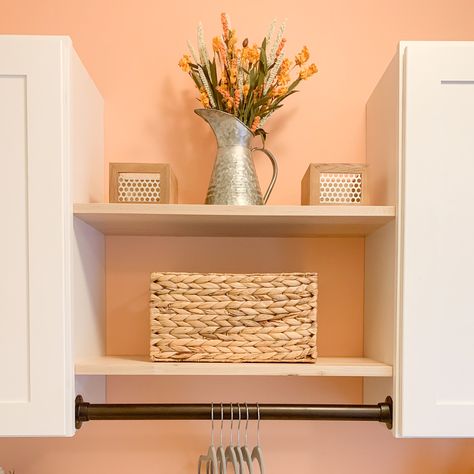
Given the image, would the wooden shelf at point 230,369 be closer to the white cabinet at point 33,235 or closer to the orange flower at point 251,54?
the white cabinet at point 33,235

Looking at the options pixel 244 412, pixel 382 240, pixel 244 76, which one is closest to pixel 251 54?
pixel 244 76

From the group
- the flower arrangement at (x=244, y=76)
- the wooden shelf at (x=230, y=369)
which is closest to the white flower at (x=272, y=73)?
the flower arrangement at (x=244, y=76)

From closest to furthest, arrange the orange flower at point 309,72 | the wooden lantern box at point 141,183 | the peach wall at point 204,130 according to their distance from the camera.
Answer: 1. the wooden lantern box at point 141,183
2. the orange flower at point 309,72
3. the peach wall at point 204,130

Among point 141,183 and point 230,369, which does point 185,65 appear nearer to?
point 141,183

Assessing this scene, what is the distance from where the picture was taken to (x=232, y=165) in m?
1.07

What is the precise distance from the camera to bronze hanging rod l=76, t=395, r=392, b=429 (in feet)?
3.24

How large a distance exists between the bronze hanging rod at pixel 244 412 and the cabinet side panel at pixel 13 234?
171mm

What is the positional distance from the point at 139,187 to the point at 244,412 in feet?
1.78

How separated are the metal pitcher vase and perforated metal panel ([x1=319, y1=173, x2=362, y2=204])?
0.51ft

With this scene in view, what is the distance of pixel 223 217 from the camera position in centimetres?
98

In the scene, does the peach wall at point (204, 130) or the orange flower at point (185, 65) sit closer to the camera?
the orange flower at point (185, 65)

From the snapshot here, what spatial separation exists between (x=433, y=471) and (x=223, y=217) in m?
0.95

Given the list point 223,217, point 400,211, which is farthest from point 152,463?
point 400,211

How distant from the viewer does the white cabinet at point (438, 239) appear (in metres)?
0.93
